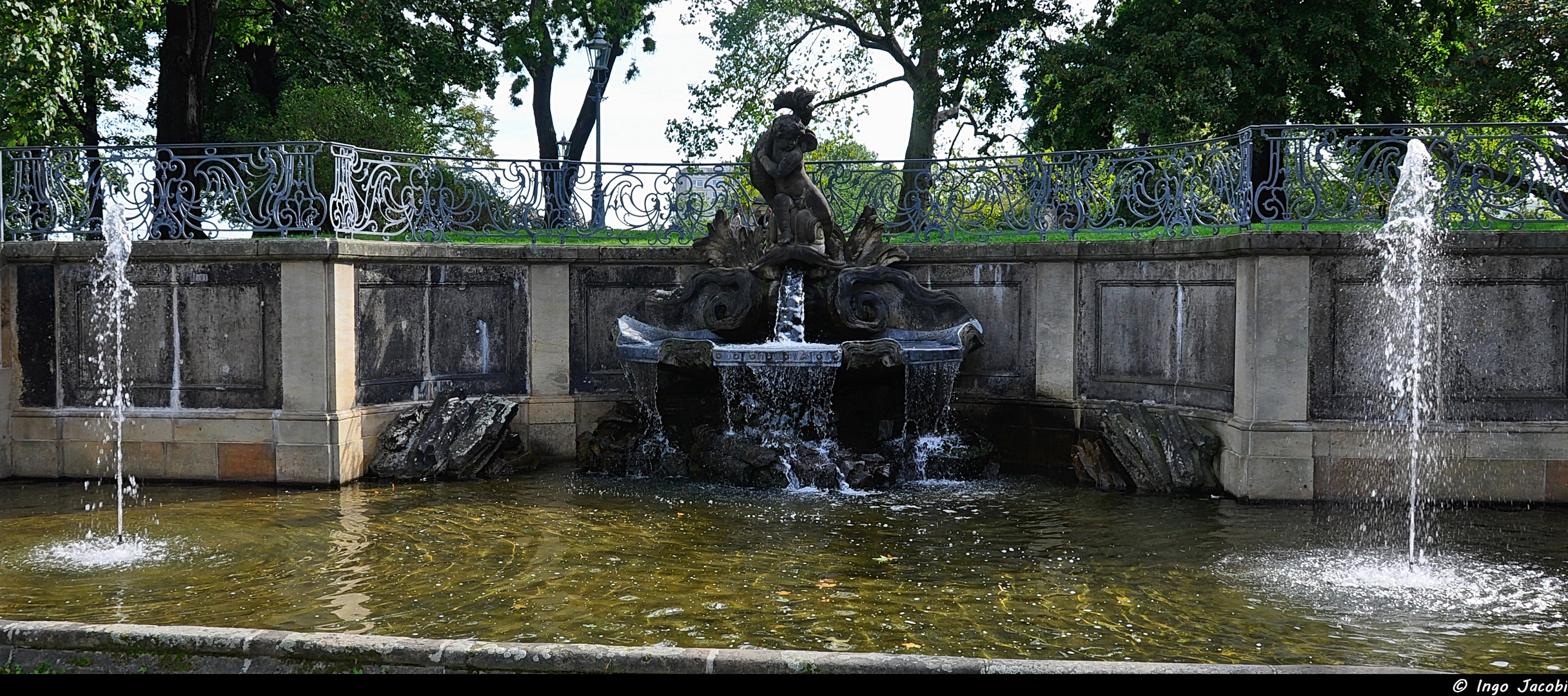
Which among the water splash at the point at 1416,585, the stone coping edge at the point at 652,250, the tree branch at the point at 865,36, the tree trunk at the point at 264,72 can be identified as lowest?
the water splash at the point at 1416,585

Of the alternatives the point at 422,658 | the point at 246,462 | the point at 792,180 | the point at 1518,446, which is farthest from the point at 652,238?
the point at 422,658

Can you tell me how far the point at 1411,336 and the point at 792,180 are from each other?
209 inches

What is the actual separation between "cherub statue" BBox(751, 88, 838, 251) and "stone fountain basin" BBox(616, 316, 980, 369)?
Answer: 1.19 m

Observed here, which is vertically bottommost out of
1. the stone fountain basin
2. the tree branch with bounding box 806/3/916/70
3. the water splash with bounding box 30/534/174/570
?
the water splash with bounding box 30/534/174/570

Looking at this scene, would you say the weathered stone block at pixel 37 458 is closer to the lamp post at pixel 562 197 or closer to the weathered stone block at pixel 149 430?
the weathered stone block at pixel 149 430

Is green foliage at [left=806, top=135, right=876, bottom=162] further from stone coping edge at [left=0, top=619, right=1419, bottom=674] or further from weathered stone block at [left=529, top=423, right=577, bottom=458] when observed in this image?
stone coping edge at [left=0, top=619, right=1419, bottom=674]

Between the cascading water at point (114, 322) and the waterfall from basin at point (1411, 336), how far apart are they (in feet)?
33.1

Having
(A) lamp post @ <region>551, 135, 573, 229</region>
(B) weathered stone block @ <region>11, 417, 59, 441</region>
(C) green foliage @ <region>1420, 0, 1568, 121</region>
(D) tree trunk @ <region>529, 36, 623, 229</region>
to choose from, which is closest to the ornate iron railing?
(A) lamp post @ <region>551, 135, 573, 229</region>

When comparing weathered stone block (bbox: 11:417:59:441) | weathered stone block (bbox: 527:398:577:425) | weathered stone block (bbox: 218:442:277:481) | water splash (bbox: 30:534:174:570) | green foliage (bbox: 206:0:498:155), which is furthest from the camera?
green foliage (bbox: 206:0:498:155)

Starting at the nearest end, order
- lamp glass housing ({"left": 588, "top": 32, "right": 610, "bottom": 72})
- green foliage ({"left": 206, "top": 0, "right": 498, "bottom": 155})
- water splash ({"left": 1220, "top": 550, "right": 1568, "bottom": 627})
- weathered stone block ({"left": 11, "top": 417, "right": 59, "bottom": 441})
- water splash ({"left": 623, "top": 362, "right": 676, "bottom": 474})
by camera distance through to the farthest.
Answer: water splash ({"left": 1220, "top": 550, "right": 1568, "bottom": 627}), weathered stone block ({"left": 11, "top": 417, "right": 59, "bottom": 441}), water splash ({"left": 623, "top": 362, "right": 676, "bottom": 474}), green foliage ({"left": 206, "top": 0, "right": 498, "bottom": 155}), lamp glass housing ({"left": 588, "top": 32, "right": 610, "bottom": 72})

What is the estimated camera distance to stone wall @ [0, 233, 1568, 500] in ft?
29.8

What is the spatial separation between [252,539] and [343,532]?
0.56m

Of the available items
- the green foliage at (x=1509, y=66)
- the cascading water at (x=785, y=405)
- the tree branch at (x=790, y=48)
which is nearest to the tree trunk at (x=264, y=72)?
the tree branch at (x=790, y=48)

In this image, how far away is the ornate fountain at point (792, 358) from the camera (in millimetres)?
10031
